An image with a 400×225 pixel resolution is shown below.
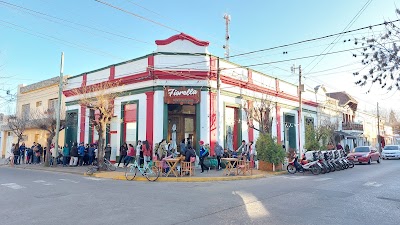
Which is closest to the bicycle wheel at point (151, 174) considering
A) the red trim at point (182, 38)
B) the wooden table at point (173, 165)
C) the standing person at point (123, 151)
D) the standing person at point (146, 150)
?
the wooden table at point (173, 165)

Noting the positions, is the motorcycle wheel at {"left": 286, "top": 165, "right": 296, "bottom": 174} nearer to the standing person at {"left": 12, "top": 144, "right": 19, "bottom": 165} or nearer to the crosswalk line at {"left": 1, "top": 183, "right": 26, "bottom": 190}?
the crosswalk line at {"left": 1, "top": 183, "right": 26, "bottom": 190}

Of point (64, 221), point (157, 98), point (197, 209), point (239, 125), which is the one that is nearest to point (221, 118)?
point (239, 125)

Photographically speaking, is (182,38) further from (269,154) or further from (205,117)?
(269,154)

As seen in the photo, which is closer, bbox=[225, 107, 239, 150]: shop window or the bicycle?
the bicycle

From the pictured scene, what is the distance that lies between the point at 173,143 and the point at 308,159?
26.2 feet

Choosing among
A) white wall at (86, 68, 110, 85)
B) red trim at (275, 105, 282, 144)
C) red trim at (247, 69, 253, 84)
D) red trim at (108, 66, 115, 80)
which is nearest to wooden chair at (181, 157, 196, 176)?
red trim at (108, 66, 115, 80)

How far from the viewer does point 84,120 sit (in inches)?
950

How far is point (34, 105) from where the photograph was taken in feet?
99.7

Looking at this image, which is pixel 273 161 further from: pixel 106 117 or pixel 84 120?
pixel 84 120

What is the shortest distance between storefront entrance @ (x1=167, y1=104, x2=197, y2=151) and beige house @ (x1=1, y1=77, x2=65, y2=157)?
37.7 feet

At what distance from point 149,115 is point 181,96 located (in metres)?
2.34

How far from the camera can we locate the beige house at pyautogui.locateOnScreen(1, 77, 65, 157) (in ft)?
91.9

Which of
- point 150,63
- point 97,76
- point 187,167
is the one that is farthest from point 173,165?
point 97,76

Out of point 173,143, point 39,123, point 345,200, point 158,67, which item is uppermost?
point 158,67
